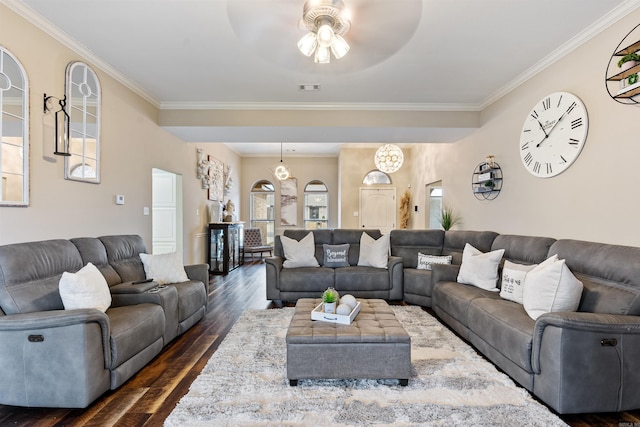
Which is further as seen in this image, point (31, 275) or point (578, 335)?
point (31, 275)

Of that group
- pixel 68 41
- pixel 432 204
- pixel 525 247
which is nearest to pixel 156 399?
pixel 68 41

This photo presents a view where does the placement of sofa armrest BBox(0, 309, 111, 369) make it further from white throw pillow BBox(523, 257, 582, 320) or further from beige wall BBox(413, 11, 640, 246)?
beige wall BBox(413, 11, 640, 246)

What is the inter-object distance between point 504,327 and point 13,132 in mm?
4147

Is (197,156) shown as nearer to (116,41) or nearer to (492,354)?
(116,41)

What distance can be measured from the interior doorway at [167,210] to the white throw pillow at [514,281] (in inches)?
197

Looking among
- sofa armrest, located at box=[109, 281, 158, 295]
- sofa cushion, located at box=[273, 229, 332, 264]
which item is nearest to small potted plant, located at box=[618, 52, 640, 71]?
sofa cushion, located at box=[273, 229, 332, 264]

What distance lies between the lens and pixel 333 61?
3.04 m

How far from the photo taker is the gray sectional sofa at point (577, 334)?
182 centimetres

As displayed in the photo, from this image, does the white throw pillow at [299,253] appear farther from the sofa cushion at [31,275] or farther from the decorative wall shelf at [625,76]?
the decorative wall shelf at [625,76]

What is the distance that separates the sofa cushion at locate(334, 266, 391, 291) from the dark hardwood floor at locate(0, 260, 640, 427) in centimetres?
157

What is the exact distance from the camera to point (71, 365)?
73.7 inches

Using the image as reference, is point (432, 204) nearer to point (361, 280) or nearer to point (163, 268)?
point (361, 280)

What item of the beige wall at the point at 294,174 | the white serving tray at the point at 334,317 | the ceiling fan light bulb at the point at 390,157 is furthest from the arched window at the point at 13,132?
the beige wall at the point at 294,174

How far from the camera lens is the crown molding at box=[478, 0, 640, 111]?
7.84ft
